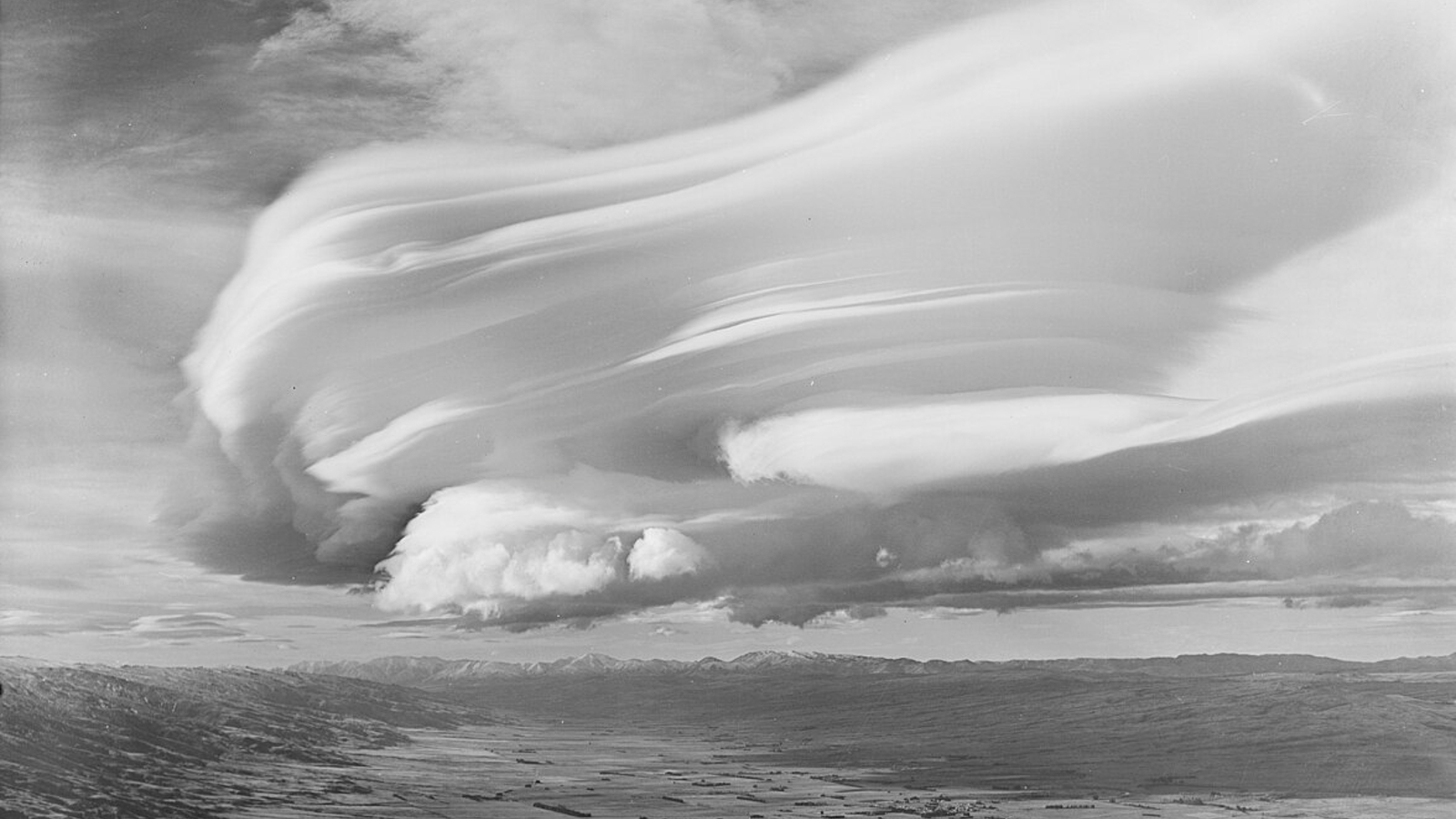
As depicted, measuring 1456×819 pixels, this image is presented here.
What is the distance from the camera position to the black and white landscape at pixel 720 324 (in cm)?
818

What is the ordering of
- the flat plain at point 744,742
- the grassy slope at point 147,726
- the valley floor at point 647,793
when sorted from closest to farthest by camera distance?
the grassy slope at point 147,726
the flat plain at point 744,742
the valley floor at point 647,793

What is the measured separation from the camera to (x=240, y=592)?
875cm

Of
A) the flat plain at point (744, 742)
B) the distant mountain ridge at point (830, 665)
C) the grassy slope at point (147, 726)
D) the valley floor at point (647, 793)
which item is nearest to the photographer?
the distant mountain ridge at point (830, 665)

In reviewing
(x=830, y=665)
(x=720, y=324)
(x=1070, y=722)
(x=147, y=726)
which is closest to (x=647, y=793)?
(x=830, y=665)

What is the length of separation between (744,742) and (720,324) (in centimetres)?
679

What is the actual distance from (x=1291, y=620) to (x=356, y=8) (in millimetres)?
10249

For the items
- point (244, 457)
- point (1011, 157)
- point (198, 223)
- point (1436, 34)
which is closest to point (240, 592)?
point (244, 457)

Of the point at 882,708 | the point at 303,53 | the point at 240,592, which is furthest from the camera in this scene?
the point at 882,708

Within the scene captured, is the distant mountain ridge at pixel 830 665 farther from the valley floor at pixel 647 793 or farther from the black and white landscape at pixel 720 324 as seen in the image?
the valley floor at pixel 647 793

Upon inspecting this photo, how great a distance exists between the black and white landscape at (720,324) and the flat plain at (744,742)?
3.67 ft

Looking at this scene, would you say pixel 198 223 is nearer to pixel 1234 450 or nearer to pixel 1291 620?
pixel 1234 450

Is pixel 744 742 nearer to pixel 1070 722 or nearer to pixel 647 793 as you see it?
pixel 647 793

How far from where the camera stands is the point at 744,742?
41.4 feet

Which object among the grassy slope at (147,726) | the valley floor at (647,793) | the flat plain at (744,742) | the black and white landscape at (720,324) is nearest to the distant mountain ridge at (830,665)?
the flat plain at (744,742)
